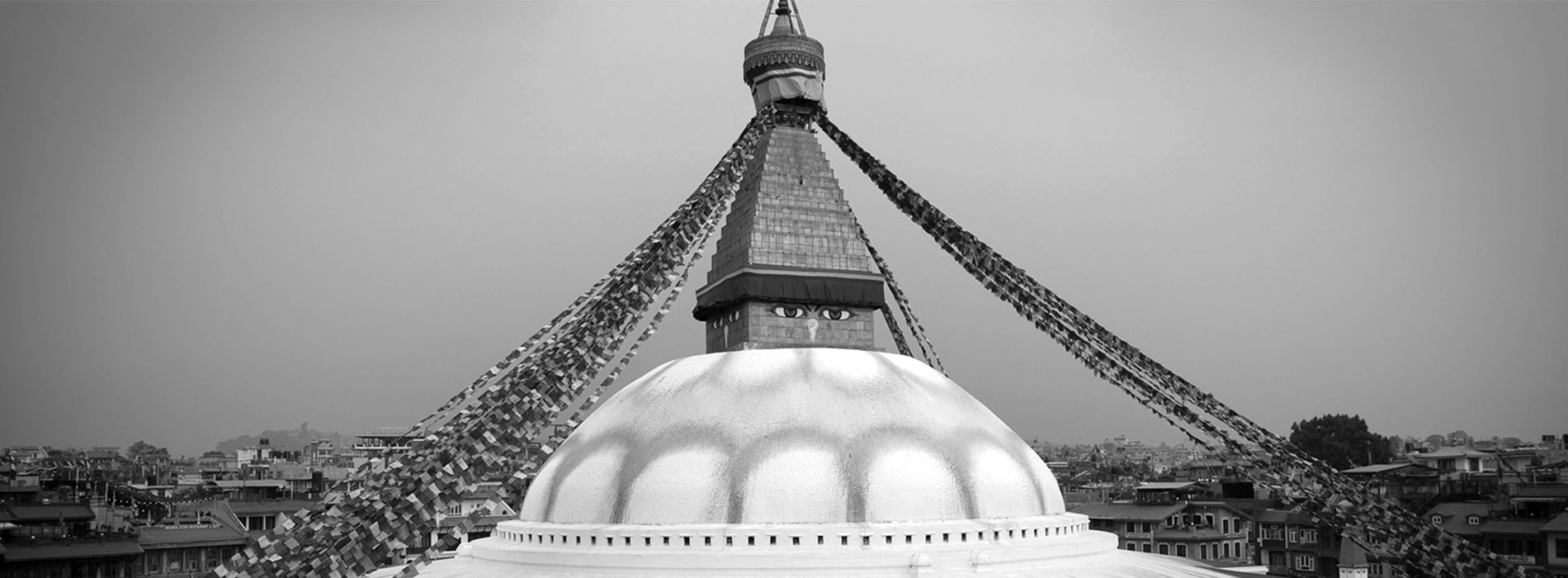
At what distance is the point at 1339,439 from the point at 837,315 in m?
44.7

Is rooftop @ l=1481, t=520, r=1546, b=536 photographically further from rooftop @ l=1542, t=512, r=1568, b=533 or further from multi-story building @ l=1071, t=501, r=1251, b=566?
multi-story building @ l=1071, t=501, r=1251, b=566

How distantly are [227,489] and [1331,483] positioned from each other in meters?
35.3

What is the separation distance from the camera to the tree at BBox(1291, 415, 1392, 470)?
164 ft

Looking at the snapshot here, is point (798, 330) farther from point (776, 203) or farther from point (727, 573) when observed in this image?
point (727, 573)

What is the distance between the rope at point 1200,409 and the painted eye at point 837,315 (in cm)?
138

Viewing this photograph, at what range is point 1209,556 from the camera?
34.0 metres

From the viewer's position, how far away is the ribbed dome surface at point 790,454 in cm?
1062

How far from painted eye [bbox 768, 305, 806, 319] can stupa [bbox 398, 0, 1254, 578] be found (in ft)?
0.07

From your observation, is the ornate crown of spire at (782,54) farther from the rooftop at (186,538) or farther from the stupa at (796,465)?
the rooftop at (186,538)

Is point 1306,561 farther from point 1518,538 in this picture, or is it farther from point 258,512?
point 258,512

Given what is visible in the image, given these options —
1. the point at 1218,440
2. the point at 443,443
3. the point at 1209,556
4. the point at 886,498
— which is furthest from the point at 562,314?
the point at 1209,556

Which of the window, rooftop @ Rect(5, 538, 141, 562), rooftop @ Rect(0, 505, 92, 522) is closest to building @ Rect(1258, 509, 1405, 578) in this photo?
the window

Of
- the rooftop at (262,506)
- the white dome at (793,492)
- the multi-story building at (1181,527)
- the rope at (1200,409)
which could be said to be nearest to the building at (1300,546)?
the multi-story building at (1181,527)

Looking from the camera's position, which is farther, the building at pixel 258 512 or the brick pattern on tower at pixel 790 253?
the building at pixel 258 512
